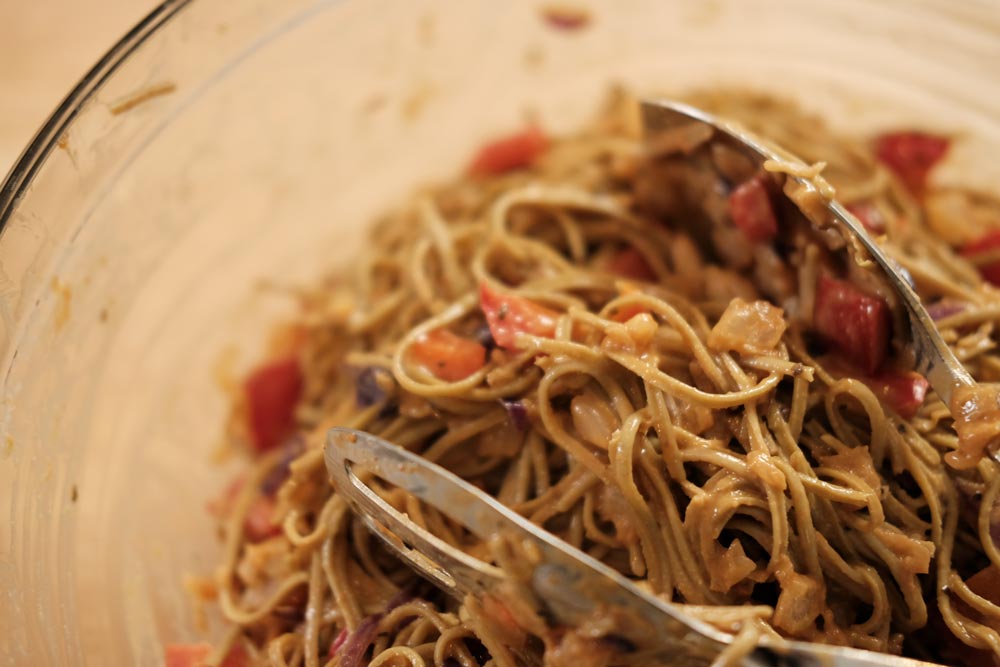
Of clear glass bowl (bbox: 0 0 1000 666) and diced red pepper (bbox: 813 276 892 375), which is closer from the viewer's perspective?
diced red pepper (bbox: 813 276 892 375)

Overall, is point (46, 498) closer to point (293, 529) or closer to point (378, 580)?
point (293, 529)

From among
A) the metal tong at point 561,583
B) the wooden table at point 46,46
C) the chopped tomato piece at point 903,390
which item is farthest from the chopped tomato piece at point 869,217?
the wooden table at point 46,46

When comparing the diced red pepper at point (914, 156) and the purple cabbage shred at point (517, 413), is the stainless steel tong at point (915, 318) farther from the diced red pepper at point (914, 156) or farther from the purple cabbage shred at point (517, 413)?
the diced red pepper at point (914, 156)

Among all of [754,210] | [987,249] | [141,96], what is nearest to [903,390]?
[754,210]

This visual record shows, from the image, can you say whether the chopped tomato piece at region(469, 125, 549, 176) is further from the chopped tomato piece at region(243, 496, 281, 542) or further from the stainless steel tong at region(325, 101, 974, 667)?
the chopped tomato piece at region(243, 496, 281, 542)

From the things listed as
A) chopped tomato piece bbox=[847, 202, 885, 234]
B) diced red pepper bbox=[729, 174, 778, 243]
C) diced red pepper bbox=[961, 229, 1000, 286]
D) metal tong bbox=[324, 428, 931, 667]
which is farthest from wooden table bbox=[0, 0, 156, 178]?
diced red pepper bbox=[961, 229, 1000, 286]

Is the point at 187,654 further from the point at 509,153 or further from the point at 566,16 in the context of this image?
the point at 566,16
